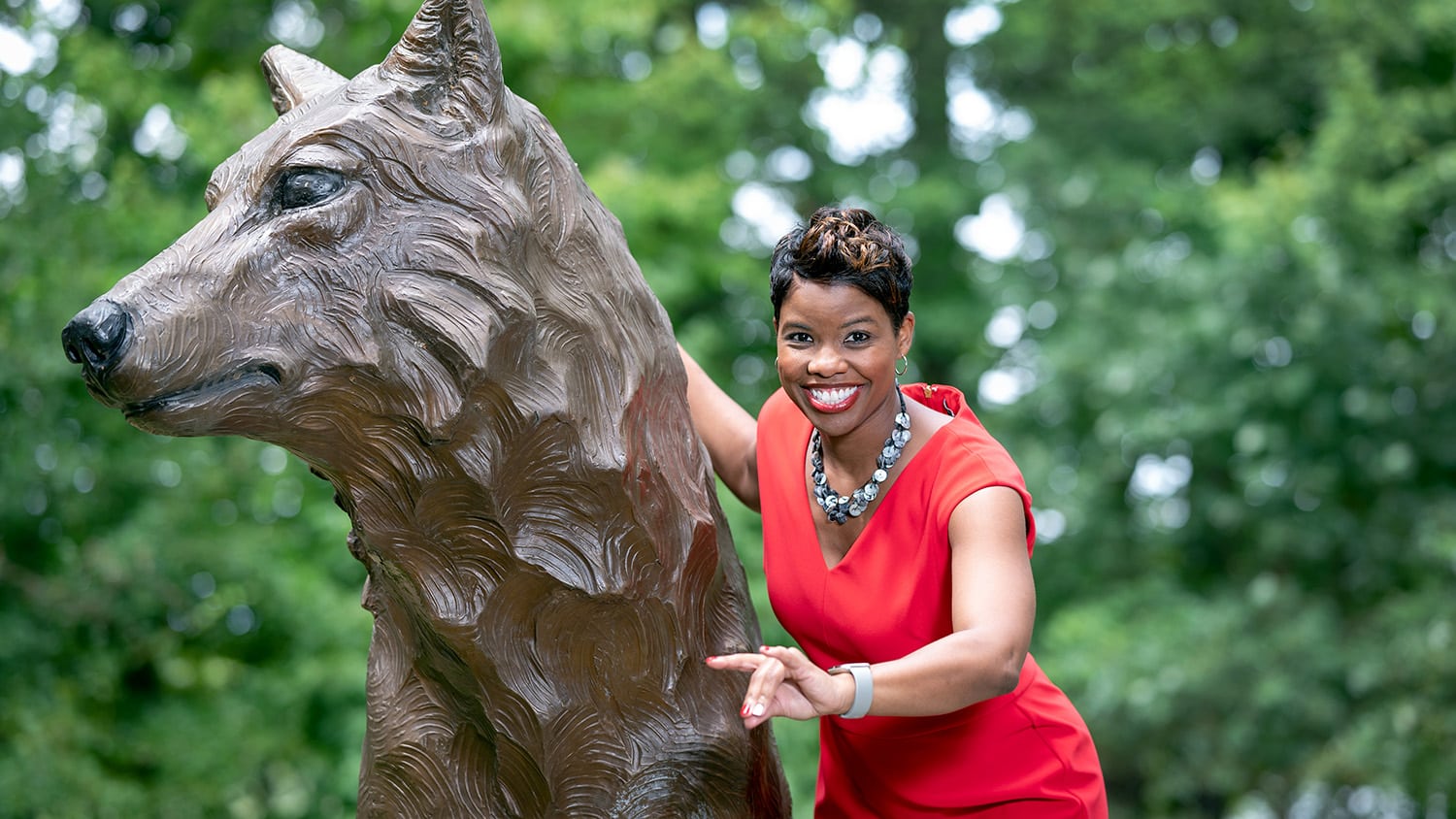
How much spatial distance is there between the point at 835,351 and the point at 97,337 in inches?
40.2

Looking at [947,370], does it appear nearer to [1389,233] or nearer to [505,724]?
[1389,233]

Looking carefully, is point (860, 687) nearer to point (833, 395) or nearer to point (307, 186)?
point (833, 395)

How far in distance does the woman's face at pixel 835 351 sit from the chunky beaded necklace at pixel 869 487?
99 millimetres

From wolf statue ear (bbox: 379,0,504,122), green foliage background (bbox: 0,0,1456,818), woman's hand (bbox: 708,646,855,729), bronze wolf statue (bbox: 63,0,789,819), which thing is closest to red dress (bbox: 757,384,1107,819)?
bronze wolf statue (bbox: 63,0,789,819)

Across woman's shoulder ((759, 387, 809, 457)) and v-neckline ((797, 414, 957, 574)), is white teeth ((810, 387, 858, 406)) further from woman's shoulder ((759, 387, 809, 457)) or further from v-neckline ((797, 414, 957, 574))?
woman's shoulder ((759, 387, 809, 457))

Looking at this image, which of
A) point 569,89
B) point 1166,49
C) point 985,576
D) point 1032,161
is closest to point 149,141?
point 569,89

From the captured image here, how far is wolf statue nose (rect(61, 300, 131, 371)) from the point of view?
1895 millimetres

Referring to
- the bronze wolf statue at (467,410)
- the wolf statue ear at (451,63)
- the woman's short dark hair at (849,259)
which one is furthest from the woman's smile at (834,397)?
the wolf statue ear at (451,63)

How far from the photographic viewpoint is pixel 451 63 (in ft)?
7.04

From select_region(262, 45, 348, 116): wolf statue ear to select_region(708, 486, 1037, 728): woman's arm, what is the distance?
104 centimetres

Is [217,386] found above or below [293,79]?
below

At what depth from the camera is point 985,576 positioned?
2.19 meters

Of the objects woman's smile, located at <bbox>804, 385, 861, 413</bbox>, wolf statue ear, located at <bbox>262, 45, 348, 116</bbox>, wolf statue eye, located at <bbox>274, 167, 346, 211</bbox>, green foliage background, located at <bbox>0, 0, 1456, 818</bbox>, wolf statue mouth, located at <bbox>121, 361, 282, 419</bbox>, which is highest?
wolf statue ear, located at <bbox>262, 45, 348, 116</bbox>

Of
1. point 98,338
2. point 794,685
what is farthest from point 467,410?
point 794,685
